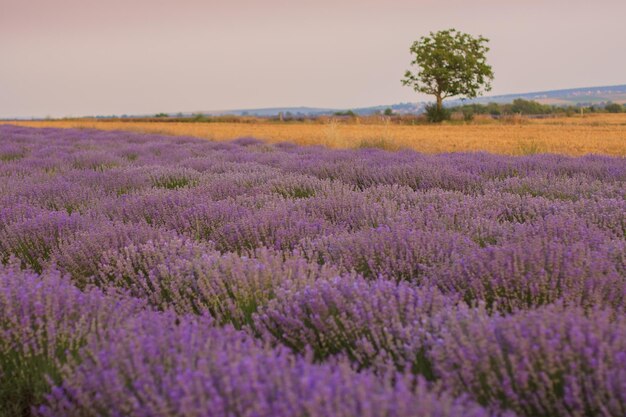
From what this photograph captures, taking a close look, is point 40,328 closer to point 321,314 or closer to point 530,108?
point 321,314

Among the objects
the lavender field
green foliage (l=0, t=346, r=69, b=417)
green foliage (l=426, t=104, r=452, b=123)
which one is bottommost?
green foliage (l=0, t=346, r=69, b=417)

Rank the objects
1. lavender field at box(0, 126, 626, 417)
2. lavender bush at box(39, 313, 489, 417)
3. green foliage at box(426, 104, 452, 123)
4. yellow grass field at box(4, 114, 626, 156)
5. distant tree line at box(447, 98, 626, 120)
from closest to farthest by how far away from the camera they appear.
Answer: lavender bush at box(39, 313, 489, 417)
lavender field at box(0, 126, 626, 417)
yellow grass field at box(4, 114, 626, 156)
green foliage at box(426, 104, 452, 123)
distant tree line at box(447, 98, 626, 120)

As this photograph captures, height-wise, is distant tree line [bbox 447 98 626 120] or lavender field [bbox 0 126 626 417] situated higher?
distant tree line [bbox 447 98 626 120]

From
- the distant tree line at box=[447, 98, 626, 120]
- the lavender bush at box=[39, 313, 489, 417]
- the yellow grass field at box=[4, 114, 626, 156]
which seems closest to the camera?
the lavender bush at box=[39, 313, 489, 417]

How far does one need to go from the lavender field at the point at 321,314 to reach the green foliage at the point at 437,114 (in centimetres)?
2954

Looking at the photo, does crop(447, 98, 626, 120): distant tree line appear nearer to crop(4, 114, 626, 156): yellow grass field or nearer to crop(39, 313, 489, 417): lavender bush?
crop(4, 114, 626, 156): yellow grass field

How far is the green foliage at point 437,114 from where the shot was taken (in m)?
32.4

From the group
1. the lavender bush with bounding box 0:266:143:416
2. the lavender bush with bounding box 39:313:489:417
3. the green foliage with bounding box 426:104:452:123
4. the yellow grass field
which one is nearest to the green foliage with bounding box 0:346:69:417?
the lavender bush with bounding box 0:266:143:416

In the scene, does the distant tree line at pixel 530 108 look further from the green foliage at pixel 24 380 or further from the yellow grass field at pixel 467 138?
the green foliage at pixel 24 380

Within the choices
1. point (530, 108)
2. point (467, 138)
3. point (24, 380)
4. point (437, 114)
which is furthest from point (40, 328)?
point (530, 108)

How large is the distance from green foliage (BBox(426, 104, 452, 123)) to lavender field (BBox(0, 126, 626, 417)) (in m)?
29.5

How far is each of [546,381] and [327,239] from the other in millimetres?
1665

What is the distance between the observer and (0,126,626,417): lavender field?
1.25 m

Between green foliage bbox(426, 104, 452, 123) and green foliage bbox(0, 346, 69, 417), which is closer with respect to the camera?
green foliage bbox(0, 346, 69, 417)
